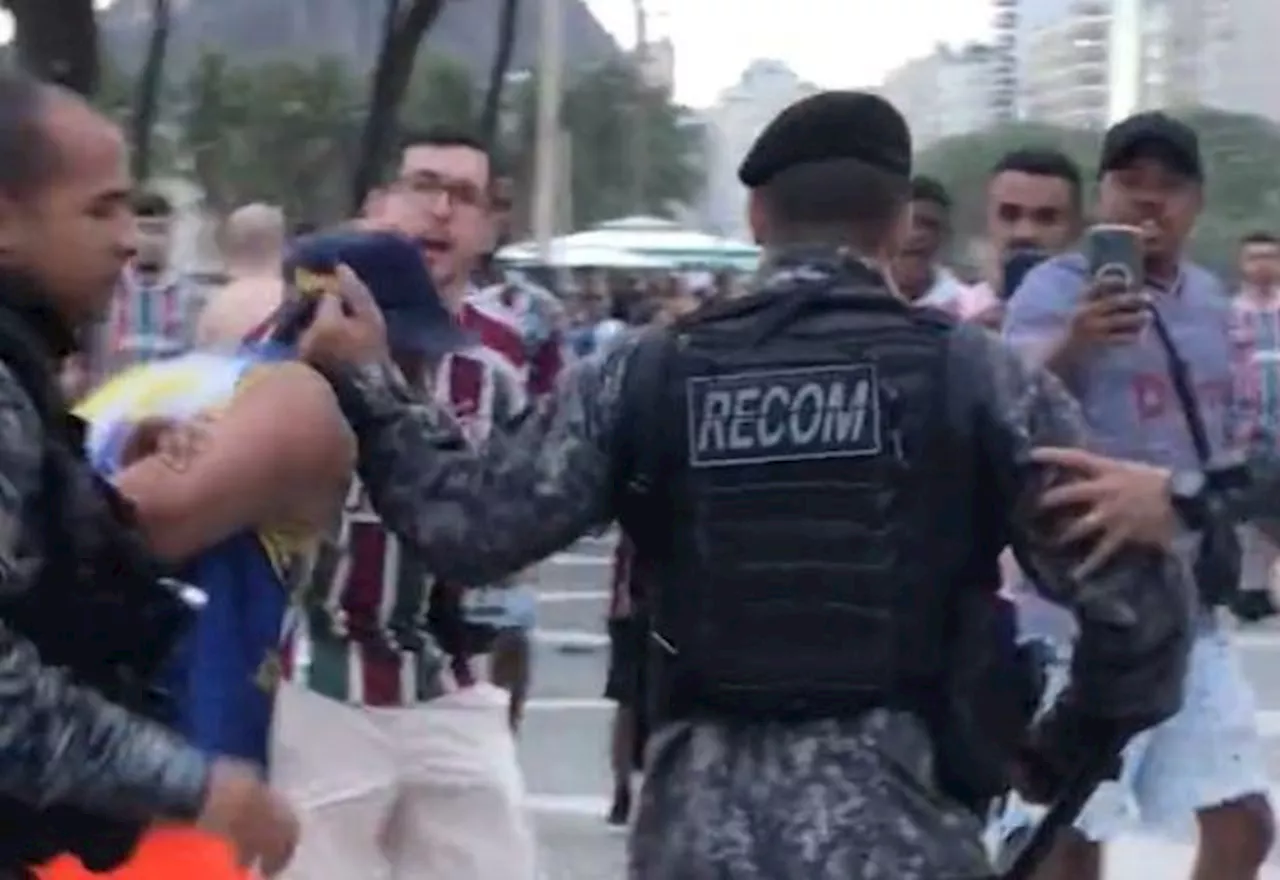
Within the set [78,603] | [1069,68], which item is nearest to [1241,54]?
[1069,68]

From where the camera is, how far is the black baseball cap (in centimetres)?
Answer: 645

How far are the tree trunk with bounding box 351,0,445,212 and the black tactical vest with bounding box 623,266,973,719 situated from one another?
20.2 meters

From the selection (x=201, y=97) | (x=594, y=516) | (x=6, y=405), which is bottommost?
(x=201, y=97)

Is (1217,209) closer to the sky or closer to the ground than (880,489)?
closer to the ground

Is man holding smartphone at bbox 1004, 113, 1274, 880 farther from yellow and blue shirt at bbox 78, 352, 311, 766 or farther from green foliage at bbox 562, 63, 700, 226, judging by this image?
green foliage at bbox 562, 63, 700, 226

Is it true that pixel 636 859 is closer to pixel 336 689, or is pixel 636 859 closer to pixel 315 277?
pixel 315 277

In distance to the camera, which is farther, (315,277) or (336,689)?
(336,689)

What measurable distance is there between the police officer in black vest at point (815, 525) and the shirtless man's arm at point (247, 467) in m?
0.10

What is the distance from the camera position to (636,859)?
405 cm

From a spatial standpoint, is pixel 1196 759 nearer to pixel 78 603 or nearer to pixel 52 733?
pixel 78 603

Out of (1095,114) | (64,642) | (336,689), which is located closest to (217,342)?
(336,689)

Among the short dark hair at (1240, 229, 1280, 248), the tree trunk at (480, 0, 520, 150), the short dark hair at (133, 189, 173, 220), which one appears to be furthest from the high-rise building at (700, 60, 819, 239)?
the short dark hair at (133, 189, 173, 220)

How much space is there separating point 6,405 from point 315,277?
Answer: 105 cm

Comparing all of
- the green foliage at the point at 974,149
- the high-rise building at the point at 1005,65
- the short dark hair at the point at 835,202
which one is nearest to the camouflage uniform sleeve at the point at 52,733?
the short dark hair at the point at 835,202
